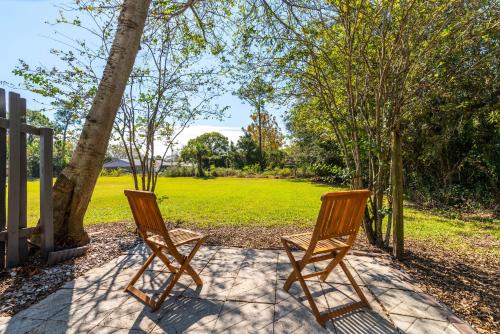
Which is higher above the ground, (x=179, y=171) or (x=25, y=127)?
(x=25, y=127)

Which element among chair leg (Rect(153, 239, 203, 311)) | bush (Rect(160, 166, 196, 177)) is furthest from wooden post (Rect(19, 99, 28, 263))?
bush (Rect(160, 166, 196, 177))

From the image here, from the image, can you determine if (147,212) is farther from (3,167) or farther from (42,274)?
(3,167)

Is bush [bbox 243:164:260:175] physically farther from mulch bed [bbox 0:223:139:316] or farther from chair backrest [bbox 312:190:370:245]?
chair backrest [bbox 312:190:370:245]

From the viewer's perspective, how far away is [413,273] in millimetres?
3348

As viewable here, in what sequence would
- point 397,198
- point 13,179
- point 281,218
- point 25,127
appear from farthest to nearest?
point 281,218, point 397,198, point 25,127, point 13,179

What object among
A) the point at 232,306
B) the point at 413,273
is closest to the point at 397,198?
the point at 413,273

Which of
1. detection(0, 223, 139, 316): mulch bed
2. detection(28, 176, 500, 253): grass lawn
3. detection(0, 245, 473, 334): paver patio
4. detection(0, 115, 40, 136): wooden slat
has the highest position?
detection(0, 115, 40, 136): wooden slat

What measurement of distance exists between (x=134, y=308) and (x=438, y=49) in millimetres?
5105

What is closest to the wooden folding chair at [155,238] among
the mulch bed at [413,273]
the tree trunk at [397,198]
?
the mulch bed at [413,273]

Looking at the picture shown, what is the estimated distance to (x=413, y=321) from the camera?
2273 mm

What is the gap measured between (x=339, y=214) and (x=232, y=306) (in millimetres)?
1249

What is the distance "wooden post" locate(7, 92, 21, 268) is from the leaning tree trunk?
0.57 meters

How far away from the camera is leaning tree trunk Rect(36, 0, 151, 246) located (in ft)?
12.6

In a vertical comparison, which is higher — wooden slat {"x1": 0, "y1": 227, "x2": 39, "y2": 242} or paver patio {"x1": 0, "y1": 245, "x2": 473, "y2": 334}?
wooden slat {"x1": 0, "y1": 227, "x2": 39, "y2": 242}
